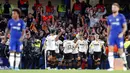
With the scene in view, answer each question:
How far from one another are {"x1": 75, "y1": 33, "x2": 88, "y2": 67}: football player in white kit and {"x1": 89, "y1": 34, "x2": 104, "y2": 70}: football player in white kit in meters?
0.25

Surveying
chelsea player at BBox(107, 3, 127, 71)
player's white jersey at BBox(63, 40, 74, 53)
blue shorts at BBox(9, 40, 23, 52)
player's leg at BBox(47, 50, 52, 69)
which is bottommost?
player's leg at BBox(47, 50, 52, 69)

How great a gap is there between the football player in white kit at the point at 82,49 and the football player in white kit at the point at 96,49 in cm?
25

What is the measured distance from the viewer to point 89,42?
18.2 metres

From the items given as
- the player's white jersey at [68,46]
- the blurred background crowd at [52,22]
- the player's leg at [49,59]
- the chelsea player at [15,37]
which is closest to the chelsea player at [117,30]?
the chelsea player at [15,37]

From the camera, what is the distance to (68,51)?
1819cm

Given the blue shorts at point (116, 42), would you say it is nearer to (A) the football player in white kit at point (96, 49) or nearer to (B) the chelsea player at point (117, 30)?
(B) the chelsea player at point (117, 30)

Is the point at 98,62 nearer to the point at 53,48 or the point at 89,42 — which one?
the point at 89,42

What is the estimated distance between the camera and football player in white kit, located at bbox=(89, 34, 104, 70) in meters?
17.8

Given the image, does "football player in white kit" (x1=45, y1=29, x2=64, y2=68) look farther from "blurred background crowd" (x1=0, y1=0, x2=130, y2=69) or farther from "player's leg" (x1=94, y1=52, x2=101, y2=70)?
"player's leg" (x1=94, y1=52, x2=101, y2=70)

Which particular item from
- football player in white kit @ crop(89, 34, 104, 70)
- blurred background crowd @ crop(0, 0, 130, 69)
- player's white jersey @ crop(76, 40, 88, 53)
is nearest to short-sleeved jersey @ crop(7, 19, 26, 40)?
blurred background crowd @ crop(0, 0, 130, 69)

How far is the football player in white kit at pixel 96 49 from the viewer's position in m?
17.8

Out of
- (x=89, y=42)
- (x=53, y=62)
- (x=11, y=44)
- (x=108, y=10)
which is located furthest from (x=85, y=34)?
(x=11, y=44)

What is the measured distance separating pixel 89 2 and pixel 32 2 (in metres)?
3.25

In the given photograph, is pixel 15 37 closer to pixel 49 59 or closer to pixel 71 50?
pixel 49 59
